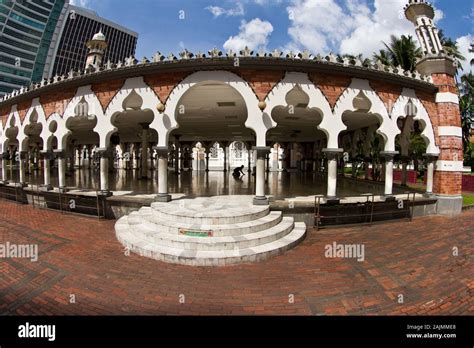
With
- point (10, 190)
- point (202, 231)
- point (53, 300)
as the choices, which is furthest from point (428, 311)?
point (10, 190)

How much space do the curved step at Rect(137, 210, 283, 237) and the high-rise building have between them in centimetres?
8301

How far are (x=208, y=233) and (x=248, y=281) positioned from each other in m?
1.89

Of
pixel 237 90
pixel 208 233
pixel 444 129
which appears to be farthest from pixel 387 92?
pixel 208 233

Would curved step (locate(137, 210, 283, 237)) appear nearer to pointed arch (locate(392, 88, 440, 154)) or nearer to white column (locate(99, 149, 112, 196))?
white column (locate(99, 149, 112, 196))

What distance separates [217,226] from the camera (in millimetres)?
6758

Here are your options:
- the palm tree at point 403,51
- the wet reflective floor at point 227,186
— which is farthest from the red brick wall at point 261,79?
the palm tree at point 403,51

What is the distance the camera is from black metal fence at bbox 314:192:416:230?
8.46m

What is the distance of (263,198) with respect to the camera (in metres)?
8.66

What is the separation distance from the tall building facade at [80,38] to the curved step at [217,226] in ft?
299

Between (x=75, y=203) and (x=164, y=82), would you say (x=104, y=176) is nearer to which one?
(x=75, y=203)

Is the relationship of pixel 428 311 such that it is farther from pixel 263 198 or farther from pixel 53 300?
pixel 53 300

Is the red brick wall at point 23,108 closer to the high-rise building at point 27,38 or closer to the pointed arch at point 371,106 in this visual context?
the pointed arch at point 371,106

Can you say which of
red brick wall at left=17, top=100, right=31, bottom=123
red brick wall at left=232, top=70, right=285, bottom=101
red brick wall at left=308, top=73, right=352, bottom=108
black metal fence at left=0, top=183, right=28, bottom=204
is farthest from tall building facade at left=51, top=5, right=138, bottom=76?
red brick wall at left=308, top=73, right=352, bottom=108
